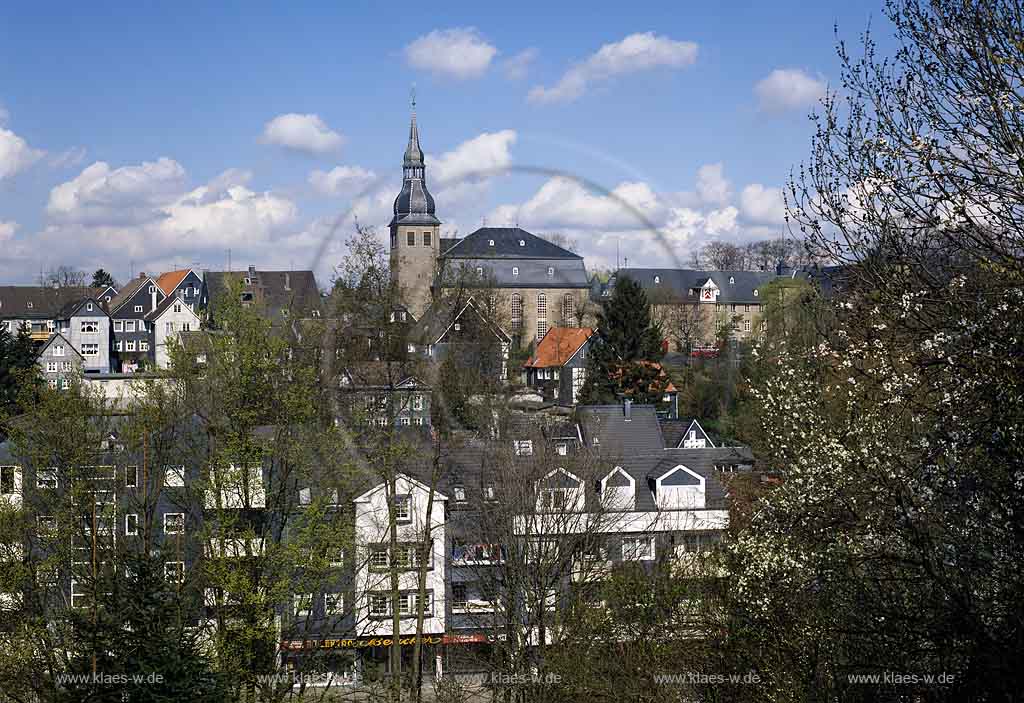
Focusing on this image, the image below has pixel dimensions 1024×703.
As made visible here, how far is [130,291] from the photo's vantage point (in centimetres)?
6962

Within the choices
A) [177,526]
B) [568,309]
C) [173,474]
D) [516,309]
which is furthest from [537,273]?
[177,526]

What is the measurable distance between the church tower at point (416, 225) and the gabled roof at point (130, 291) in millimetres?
17271

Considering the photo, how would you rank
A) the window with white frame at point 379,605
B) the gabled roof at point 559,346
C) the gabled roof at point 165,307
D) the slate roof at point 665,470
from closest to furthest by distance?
1. the window with white frame at point 379,605
2. the slate roof at point 665,470
3. the gabled roof at point 559,346
4. the gabled roof at point 165,307

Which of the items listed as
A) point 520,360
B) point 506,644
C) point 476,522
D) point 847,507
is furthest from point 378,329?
point 520,360

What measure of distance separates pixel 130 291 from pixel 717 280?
124 ft

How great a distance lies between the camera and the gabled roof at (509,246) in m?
59.2

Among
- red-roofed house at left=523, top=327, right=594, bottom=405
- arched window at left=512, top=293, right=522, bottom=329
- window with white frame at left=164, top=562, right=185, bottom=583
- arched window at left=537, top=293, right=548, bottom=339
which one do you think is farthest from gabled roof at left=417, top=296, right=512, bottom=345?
arched window at left=537, top=293, right=548, bottom=339

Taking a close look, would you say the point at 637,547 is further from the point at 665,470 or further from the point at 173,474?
the point at 173,474

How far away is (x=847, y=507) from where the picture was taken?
32.5 ft

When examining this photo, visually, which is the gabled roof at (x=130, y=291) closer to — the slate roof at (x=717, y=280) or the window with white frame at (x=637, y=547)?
the slate roof at (x=717, y=280)

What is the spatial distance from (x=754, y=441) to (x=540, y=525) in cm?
575

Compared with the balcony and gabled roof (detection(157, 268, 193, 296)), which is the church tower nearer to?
the balcony

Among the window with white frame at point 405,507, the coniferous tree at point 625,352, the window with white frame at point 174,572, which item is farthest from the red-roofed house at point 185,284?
the window with white frame at point 174,572

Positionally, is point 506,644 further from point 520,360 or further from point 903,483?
point 520,360
